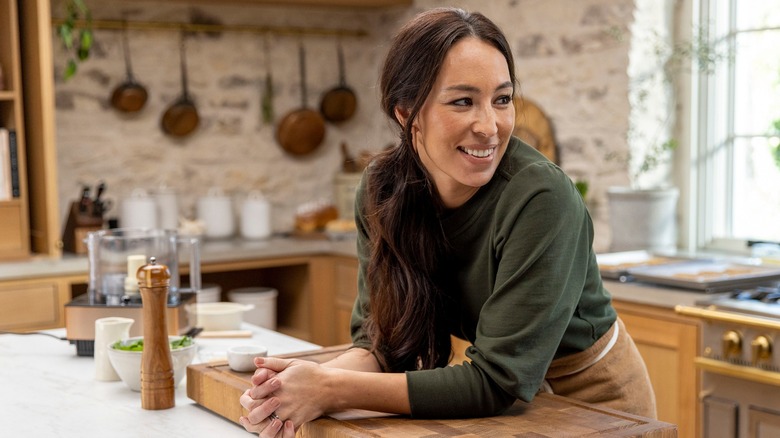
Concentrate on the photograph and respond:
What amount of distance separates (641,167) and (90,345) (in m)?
2.63

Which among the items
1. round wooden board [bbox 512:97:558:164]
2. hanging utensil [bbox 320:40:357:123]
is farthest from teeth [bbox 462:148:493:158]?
hanging utensil [bbox 320:40:357:123]

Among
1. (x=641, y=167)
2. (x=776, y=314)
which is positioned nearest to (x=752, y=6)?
(x=641, y=167)

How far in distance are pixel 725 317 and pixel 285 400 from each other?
5.73 ft

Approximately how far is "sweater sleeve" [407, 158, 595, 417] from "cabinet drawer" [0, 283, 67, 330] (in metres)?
2.64

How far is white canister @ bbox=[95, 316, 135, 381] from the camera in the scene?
2.14 meters

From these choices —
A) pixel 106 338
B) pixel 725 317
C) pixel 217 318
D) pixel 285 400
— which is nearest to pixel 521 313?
pixel 285 400

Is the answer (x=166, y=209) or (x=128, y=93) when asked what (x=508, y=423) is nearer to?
(x=166, y=209)

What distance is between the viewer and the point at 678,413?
3.10m

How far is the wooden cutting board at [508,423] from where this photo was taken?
→ 1559 millimetres

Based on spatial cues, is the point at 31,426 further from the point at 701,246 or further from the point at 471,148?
the point at 701,246

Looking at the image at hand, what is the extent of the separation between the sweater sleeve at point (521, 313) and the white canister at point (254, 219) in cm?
338

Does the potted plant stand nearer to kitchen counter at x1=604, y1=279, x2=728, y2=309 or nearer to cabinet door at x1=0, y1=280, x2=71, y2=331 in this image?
kitchen counter at x1=604, y1=279, x2=728, y2=309

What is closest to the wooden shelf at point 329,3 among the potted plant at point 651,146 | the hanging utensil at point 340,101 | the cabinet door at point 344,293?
the hanging utensil at point 340,101

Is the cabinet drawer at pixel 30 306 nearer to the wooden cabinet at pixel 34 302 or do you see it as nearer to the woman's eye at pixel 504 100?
the wooden cabinet at pixel 34 302
